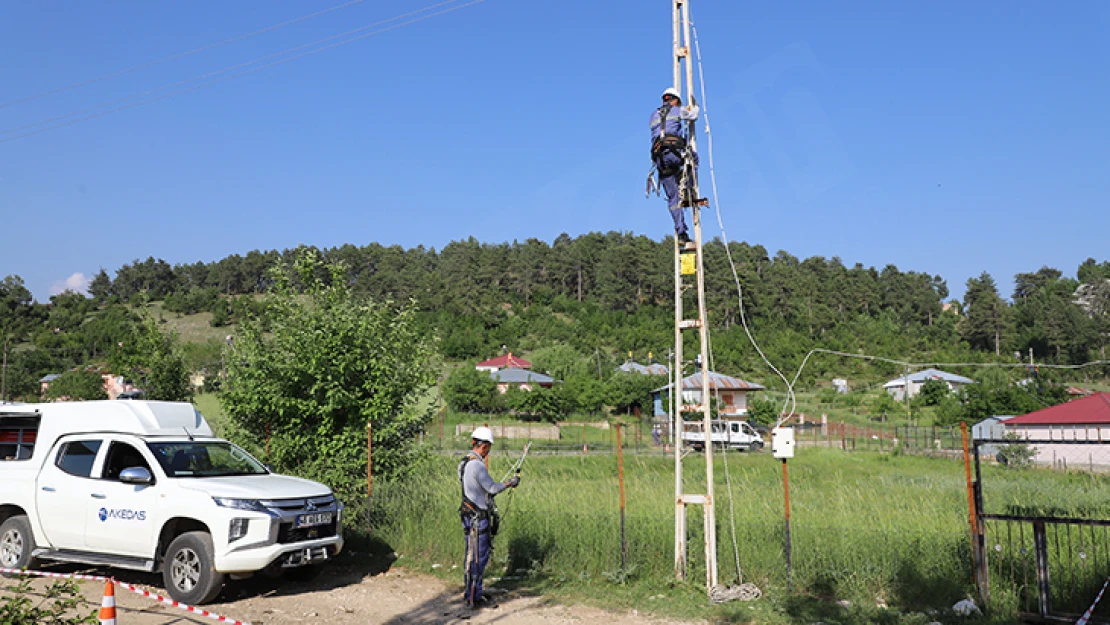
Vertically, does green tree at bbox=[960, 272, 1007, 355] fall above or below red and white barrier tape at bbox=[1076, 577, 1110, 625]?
above

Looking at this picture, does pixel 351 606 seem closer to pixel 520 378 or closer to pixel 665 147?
pixel 665 147

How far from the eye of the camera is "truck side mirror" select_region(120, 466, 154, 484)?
895 cm

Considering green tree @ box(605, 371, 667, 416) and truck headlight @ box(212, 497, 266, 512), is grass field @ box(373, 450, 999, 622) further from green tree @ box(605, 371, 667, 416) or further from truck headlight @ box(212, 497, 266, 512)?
green tree @ box(605, 371, 667, 416)

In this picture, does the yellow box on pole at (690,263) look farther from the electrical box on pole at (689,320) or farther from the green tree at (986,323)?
the green tree at (986,323)

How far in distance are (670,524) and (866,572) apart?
8.01 ft

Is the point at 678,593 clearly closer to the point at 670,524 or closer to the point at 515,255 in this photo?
the point at 670,524

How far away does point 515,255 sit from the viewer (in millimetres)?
139375

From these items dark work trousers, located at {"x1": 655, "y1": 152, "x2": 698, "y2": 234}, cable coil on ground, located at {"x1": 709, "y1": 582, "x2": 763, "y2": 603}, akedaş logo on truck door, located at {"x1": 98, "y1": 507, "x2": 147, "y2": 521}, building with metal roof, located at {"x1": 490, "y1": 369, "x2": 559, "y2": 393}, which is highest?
building with metal roof, located at {"x1": 490, "y1": 369, "x2": 559, "y2": 393}

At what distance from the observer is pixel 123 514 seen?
363 inches

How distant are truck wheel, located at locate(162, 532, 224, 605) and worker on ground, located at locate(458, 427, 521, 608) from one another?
274 centimetres

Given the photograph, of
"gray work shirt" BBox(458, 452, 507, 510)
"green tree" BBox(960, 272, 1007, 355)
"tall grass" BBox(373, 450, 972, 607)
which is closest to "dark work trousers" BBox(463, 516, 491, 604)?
"gray work shirt" BBox(458, 452, 507, 510)

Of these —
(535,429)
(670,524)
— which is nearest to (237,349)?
(670,524)

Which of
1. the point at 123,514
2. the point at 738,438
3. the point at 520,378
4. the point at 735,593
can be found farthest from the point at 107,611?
the point at 520,378

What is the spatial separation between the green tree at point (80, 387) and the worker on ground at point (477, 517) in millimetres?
31025
